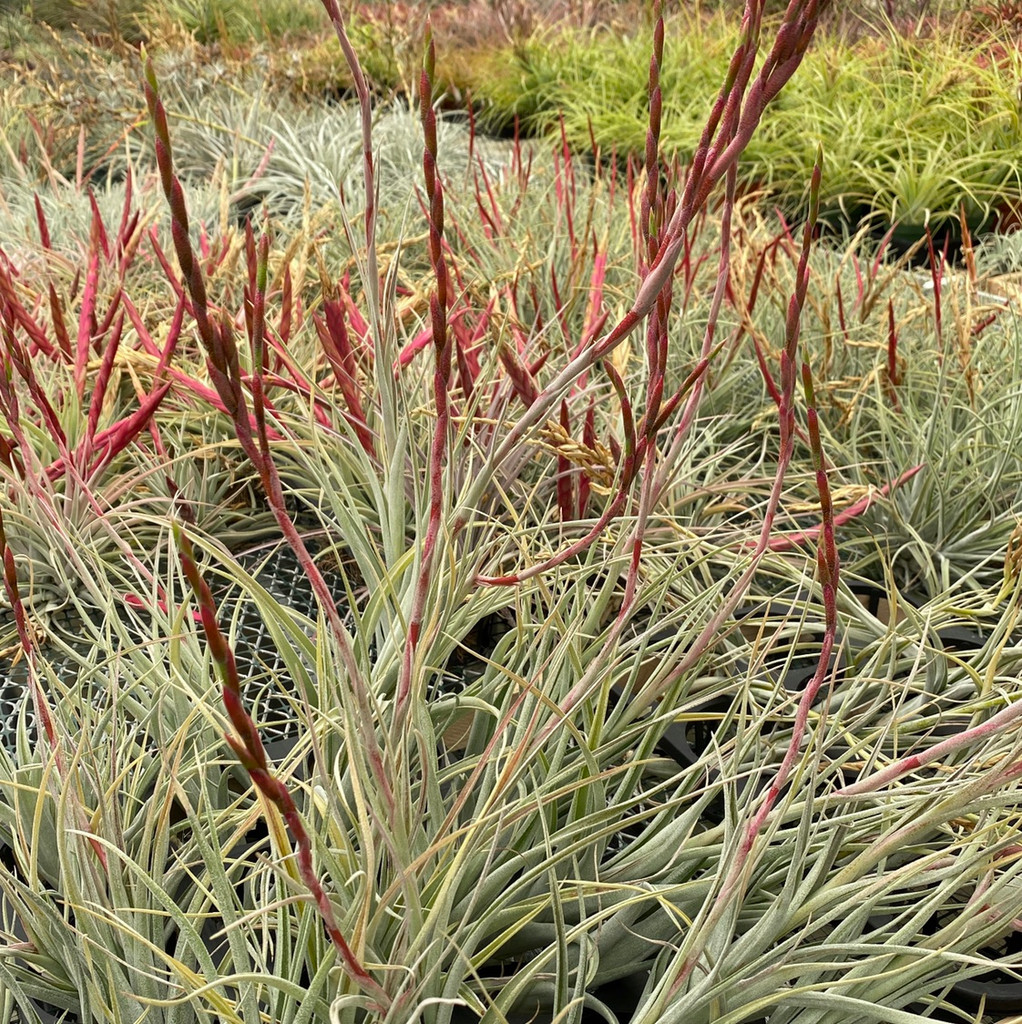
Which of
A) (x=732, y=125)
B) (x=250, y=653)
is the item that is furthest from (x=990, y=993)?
(x=250, y=653)

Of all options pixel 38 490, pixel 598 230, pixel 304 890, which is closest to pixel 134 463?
pixel 38 490

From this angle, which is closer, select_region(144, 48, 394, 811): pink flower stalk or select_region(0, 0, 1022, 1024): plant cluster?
select_region(144, 48, 394, 811): pink flower stalk

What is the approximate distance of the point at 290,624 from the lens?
2.47ft

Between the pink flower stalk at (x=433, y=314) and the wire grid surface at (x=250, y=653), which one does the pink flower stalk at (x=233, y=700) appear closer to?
the pink flower stalk at (x=433, y=314)

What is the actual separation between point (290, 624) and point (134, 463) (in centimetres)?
81

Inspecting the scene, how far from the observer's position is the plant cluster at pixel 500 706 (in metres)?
0.54

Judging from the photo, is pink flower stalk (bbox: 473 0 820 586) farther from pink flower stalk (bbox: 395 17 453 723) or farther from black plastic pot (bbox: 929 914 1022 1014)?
black plastic pot (bbox: 929 914 1022 1014)

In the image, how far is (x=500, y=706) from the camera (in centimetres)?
85

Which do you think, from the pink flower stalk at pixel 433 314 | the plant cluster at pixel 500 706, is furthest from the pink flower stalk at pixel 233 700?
the pink flower stalk at pixel 433 314

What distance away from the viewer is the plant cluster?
54 cm

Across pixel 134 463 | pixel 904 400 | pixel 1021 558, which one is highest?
pixel 1021 558

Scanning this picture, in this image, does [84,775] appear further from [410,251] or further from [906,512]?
[410,251]

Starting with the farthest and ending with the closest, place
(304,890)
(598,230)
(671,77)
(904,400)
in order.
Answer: (671,77), (598,230), (904,400), (304,890)

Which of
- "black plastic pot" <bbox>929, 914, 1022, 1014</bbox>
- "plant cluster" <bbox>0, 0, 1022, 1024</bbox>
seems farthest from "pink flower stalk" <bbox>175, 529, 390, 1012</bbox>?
"black plastic pot" <bbox>929, 914, 1022, 1014</bbox>
